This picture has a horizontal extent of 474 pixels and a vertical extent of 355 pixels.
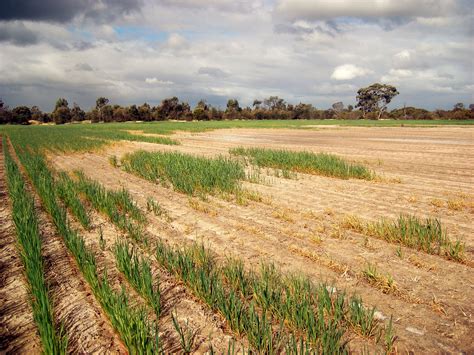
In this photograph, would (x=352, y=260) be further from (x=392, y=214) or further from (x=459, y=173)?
(x=459, y=173)

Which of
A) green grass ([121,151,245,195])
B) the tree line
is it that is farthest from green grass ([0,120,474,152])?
the tree line

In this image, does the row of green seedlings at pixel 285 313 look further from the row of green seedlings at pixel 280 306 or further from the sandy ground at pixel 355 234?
the sandy ground at pixel 355 234

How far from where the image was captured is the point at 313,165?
35.4 feet

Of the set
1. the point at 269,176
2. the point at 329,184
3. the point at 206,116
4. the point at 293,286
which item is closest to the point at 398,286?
the point at 293,286

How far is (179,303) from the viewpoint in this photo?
132 inches

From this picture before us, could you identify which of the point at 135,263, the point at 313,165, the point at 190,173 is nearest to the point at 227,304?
the point at 135,263

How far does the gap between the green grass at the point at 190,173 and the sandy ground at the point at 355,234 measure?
1.57 ft

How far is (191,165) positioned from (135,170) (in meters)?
2.35

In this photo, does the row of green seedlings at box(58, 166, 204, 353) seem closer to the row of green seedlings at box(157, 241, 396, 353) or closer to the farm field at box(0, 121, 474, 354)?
the farm field at box(0, 121, 474, 354)

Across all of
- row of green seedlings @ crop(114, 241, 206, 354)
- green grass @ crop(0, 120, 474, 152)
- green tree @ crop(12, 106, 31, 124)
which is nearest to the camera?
row of green seedlings @ crop(114, 241, 206, 354)

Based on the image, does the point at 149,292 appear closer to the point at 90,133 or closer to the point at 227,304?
the point at 227,304

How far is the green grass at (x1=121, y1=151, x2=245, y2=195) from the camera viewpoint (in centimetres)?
852

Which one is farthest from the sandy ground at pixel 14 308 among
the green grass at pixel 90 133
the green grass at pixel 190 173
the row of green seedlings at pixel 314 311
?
the green grass at pixel 90 133

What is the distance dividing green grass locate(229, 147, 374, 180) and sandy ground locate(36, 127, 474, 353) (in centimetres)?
54
